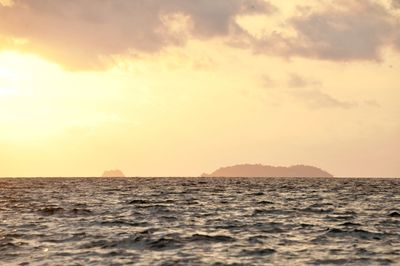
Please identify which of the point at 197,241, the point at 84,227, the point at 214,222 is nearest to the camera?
the point at 197,241

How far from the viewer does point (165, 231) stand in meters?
28.1

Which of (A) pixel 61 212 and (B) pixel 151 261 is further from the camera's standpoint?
(A) pixel 61 212

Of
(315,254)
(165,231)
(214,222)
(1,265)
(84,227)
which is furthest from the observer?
(214,222)

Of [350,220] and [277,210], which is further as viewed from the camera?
[277,210]

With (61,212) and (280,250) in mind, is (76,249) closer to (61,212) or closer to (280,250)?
(280,250)

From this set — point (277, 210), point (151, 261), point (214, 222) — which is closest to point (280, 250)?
point (151, 261)

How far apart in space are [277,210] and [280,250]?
62.4 ft

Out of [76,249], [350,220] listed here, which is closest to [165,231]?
[76,249]

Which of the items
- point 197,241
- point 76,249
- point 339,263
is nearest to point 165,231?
point 197,241

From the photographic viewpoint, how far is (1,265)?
1978 centimetres

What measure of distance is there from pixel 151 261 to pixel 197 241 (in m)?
5.02

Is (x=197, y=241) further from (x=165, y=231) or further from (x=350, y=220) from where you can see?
(x=350, y=220)

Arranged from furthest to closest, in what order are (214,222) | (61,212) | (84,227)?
(61,212) → (214,222) → (84,227)

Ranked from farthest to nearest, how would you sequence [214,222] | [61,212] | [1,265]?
[61,212] < [214,222] < [1,265]
